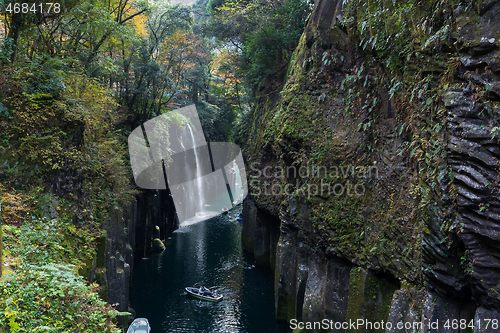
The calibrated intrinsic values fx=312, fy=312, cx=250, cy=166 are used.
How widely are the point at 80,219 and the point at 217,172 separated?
3246cm

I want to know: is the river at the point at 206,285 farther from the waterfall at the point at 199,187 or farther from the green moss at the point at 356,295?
the waterfall at the point at 199,187

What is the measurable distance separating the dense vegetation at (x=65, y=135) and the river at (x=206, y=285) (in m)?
6.13

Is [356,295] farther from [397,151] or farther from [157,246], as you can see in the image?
[157,246]

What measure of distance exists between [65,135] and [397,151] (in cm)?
1007

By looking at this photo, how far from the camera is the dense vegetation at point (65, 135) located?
5.69 metres

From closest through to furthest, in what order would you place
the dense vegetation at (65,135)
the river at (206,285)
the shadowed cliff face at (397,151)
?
the shadowed cliff face at (397,151)
the dense vegetation at (65,135)
the river at (206,285)

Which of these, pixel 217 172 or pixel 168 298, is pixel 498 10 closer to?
pixel 168 298

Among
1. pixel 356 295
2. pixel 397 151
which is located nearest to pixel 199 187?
pixel 356 295

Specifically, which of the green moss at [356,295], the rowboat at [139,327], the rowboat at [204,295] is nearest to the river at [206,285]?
the rowboat at [204,295]

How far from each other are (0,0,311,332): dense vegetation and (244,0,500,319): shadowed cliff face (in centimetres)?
661

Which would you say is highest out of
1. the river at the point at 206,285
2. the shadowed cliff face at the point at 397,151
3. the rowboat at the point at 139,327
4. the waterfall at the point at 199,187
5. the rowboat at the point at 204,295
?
the shadowed cliff face at the point at 397,151

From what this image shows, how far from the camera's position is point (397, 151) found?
842 centimetres

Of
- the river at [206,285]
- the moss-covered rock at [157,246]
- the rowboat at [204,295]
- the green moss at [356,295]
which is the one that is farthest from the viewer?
the moss-covered rock at [157,246]

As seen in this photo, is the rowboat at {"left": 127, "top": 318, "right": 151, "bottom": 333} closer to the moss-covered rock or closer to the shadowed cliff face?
the shadowed cliff face
